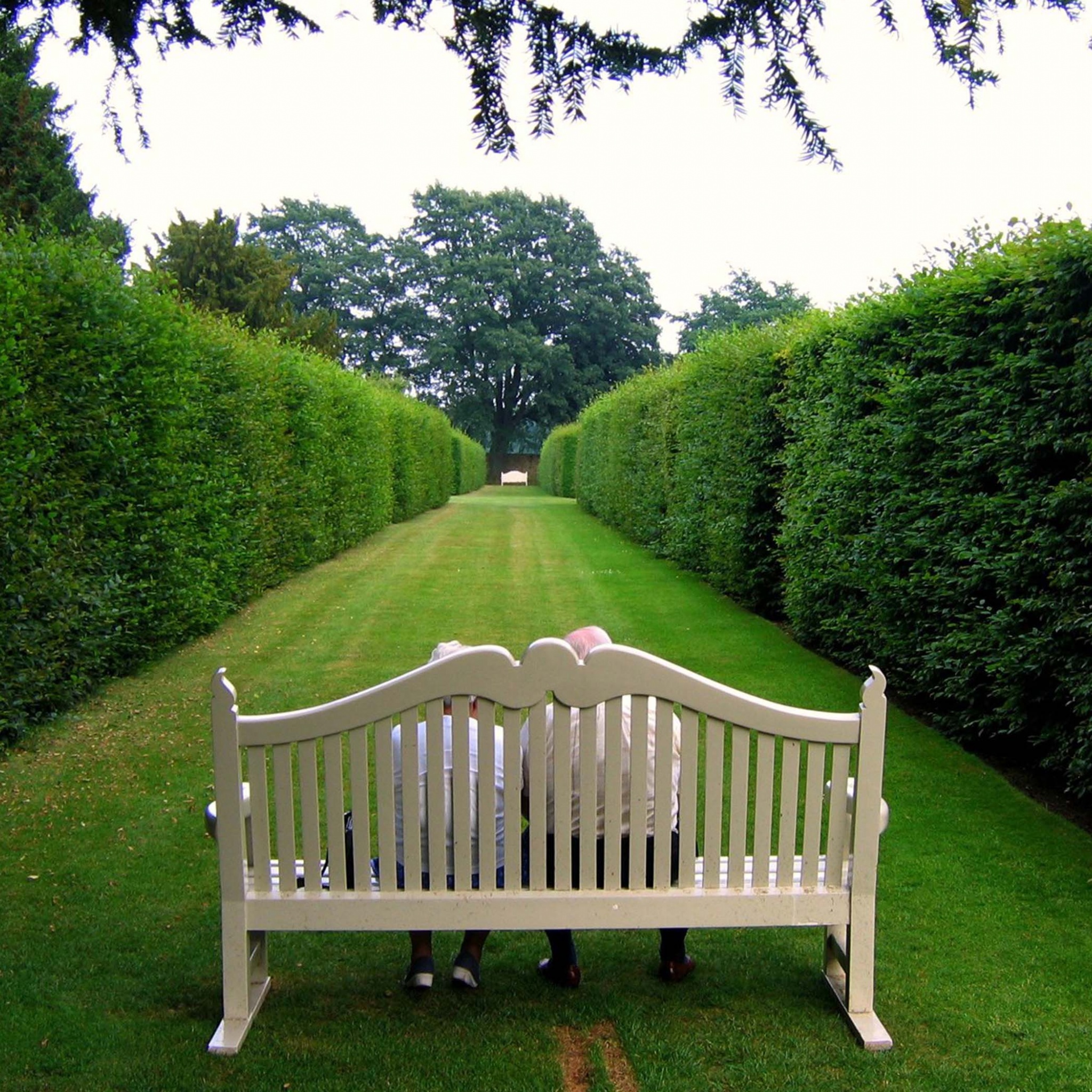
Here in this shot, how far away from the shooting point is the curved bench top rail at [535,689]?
2.84 meters

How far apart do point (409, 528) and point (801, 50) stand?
19239 mm

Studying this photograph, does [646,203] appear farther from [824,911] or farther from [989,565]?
[989,565]

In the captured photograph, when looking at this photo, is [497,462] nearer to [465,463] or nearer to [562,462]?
[465,463]

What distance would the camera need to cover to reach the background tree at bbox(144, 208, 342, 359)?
35.2m

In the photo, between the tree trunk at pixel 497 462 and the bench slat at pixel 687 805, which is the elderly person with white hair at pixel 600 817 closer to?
the bench slat at pixel 687 805

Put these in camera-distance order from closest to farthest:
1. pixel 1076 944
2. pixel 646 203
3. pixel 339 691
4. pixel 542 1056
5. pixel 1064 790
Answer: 1. pixel 542 1056
2. pixel 646 203
3. pixel 1076 944
4. pixel 1064 790
5. pixel 339 691

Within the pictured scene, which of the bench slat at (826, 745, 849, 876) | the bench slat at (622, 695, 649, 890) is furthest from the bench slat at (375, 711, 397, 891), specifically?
the bench slat at (826, 745, 849, 876)

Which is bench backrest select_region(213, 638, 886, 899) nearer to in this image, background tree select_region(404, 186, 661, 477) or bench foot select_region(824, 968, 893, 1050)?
bench foot select_region(824, 968, 893, 1050)

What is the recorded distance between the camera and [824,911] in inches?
117

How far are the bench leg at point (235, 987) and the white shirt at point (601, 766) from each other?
2.97 feet

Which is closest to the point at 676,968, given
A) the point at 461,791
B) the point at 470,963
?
the point at 470,963

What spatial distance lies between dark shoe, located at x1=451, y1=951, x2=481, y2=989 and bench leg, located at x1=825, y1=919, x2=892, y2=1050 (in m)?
1.11

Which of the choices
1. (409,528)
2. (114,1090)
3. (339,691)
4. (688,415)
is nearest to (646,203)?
(114,1090)

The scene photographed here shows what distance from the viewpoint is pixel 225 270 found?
3606cm
